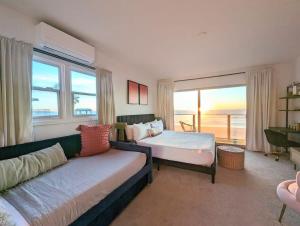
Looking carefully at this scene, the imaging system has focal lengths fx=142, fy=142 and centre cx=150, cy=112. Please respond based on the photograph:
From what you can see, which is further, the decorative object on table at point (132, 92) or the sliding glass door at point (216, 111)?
the sliding glass door at point (216, 111)

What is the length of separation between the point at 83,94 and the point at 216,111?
4224 millimetres

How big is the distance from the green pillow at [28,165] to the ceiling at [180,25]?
179 centimetres

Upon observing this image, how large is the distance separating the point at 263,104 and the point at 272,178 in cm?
214

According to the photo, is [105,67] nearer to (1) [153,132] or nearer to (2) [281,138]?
(1) [153,132]

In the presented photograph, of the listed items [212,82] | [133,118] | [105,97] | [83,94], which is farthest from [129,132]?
[212,82]

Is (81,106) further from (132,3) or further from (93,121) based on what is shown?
(132,3)

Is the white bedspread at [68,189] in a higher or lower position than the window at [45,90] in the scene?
lower

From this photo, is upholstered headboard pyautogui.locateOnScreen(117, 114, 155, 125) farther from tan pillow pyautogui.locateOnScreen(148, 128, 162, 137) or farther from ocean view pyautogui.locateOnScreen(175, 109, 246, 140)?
ocean view pyautogui.locateOnScreen(175, 109, 246, 140)

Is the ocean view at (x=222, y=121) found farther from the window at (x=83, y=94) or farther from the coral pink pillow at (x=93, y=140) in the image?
the coral pink pillow at (x=93, y=140)

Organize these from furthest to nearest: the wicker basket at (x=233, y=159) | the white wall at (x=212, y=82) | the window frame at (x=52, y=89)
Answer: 1. the white wall at (x=212, y=82)
2. the wicker basket at (x=233, y=159)
3. the window frame at (x=52, y=89)

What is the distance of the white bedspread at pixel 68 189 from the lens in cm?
106

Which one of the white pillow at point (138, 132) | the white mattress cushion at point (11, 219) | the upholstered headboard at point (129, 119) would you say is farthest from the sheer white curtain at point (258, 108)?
the white mattress cushion at point (11, 219)

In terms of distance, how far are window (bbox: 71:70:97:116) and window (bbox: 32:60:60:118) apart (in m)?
0.28

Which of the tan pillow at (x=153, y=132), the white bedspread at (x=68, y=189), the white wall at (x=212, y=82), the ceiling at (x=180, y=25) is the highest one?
the ceiling at (x=180, y=25)
